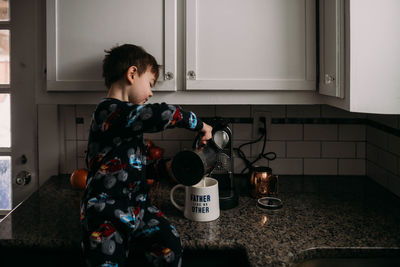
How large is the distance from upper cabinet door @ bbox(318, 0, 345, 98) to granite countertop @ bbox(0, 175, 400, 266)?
0.45 meters

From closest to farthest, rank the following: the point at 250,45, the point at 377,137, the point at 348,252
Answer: the point at 348,252
the point at 250,45
the point at 377,137

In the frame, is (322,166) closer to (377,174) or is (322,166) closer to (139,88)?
(377,174)

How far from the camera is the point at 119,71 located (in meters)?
1.33

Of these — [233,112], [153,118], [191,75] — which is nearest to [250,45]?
[191,75]

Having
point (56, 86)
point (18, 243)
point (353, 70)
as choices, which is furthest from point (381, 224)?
point (56, 86)

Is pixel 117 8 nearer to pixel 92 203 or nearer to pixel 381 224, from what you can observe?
pixel 92 203

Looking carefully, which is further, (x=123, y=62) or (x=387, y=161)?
(x=387, y=161)

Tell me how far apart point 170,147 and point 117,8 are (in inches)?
29.0

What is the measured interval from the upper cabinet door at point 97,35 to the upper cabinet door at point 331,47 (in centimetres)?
59

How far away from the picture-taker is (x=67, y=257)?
4.13ft

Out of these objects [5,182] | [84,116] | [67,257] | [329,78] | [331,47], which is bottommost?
[67,257]

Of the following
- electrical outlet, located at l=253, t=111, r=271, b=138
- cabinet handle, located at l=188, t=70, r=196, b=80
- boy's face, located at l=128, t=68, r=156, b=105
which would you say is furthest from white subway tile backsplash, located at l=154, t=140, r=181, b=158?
boy's face, located at l=128, t=68, r=156, b=105

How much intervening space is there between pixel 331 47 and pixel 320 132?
2.10 feet

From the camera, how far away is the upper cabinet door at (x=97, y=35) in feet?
5.05
